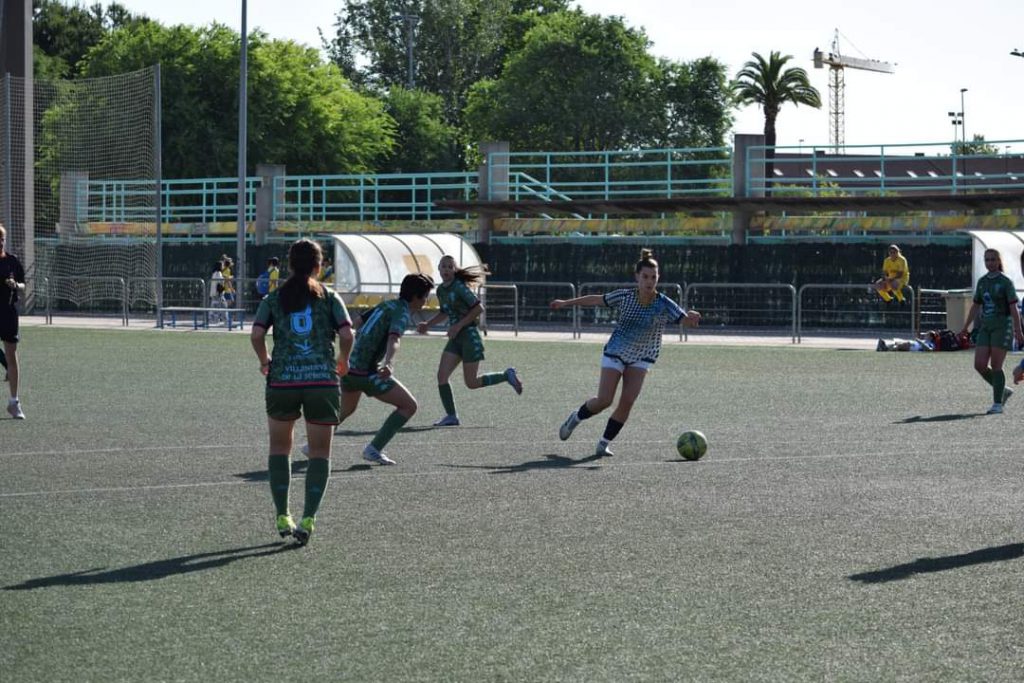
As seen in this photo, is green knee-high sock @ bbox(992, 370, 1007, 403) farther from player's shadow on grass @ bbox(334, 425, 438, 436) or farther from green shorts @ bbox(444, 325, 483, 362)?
player's shadow on grass @ bbox(334, 425, 438, 436)

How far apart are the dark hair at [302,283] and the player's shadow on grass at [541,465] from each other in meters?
3.53

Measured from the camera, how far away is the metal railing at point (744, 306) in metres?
34.8

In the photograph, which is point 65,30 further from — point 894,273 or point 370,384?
point 370,384

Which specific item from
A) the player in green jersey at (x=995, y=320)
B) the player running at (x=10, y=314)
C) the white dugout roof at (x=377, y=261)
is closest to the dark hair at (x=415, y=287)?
the player running at (x=10, y=314)

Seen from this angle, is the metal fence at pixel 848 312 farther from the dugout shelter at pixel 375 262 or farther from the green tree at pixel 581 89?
the green tree at pixel 581 89

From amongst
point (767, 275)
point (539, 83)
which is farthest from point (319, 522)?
point (539, 83)

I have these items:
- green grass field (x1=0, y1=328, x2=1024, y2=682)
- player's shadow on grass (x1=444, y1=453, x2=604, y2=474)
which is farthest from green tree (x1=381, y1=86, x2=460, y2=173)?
player's shadow on grass (x1=444, y1=453, x2=604, y2=474)

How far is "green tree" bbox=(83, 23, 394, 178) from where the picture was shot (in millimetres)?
60219

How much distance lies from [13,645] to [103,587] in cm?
112

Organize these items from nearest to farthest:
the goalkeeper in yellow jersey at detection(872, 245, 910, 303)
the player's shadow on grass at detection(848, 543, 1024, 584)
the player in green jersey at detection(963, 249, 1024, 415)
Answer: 1. the player's shadow on grass at detection(848, 543, 1024, 584)
2. the player in green jersey at detection(963, 249, 1024, 415)
3. the goalkeeper in yellow jersey at detection(872, 245, 910, 303)

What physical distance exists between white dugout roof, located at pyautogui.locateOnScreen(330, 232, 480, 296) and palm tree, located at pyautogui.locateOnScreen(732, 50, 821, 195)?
39.2 m

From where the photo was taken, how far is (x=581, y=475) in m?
11.5

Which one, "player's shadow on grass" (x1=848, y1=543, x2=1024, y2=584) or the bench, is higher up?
the bench

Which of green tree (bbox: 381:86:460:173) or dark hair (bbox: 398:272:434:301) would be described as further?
green tree (bbox: 381:86:460:173)
